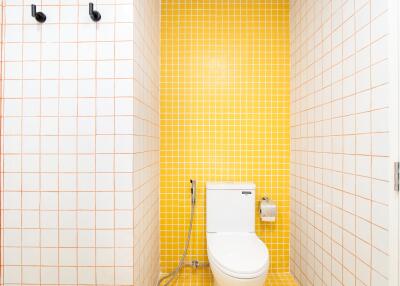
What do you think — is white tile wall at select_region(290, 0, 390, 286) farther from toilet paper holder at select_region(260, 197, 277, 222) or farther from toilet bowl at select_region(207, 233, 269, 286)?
toilet bowl at select_region(207, 233, 269, 286)

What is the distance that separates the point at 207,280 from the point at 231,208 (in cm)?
57

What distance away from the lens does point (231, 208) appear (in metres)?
1.89

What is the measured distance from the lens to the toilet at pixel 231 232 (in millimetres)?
1377

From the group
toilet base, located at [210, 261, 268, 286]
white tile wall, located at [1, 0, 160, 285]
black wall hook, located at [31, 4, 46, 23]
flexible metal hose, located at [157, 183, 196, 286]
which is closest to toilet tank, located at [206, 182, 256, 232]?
flexible metal hose, located at [157, 183, 196, 286]

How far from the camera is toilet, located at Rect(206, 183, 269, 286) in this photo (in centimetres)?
138

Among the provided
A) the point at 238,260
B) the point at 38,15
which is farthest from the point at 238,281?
the point at 38,15

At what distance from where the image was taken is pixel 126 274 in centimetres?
127

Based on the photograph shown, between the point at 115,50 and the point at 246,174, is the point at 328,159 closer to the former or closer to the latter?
the point at 246,174

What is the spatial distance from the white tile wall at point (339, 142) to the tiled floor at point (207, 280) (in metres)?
0.10

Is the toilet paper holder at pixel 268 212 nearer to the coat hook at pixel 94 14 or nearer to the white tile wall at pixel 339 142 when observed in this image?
the white tile wall at pixel 339 142

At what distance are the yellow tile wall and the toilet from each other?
0.53 feet

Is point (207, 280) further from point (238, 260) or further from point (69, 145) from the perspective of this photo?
point (69, 145)

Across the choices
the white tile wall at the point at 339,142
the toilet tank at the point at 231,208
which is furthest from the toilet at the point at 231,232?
the white tile wall at the point at 339,142

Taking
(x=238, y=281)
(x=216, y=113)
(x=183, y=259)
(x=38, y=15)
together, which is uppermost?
(x=38, y=15)
